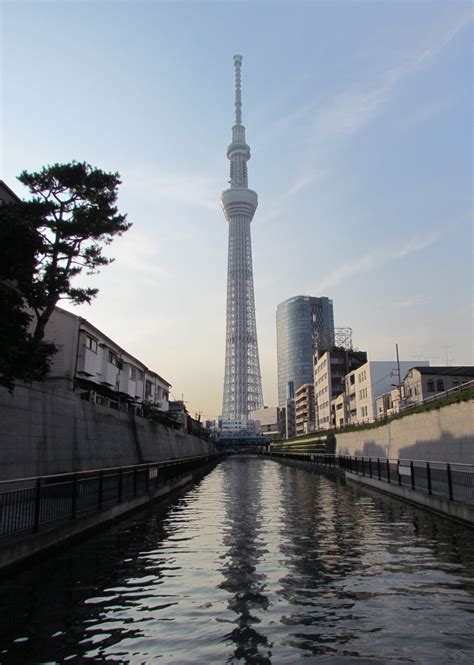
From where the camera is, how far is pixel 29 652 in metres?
5.77

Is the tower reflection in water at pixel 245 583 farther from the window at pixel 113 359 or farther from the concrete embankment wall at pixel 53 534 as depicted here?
the window at pixel 113 359

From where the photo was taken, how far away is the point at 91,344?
41656mm

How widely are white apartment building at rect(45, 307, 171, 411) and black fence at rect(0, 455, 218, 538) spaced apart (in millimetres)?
14591

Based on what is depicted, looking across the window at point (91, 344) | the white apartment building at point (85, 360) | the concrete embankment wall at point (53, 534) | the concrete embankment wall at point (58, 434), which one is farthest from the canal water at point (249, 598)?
the window at point (91, 344)

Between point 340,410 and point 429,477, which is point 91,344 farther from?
point 340,410

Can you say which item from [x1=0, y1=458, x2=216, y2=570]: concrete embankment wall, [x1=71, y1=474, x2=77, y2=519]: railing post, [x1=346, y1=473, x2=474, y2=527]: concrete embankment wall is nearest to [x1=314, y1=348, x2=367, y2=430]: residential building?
[x1=346, y1=473, x2=474, y2=527]: concrete embankment wall

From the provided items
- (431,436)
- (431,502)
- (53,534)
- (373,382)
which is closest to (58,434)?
(53,534)

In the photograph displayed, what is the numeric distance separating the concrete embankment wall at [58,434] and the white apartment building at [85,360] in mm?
3604

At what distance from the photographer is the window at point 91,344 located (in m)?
40.5

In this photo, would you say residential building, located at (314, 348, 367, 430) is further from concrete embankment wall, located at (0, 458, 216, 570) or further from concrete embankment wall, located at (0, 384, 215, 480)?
concrete embankment wall, located at (0, 458, 216, 570)

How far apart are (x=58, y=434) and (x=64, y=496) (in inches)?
456

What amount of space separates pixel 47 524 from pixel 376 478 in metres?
20.9

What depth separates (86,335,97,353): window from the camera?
1594 inches

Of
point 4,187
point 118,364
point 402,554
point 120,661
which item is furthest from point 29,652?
point 118,364
